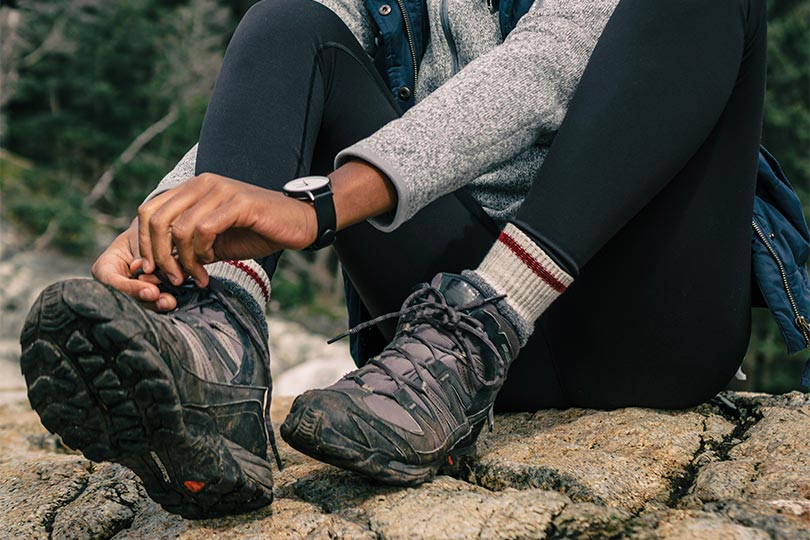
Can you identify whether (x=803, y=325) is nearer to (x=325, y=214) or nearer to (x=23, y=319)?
(x=325, y=214)

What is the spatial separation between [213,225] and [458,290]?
433 millimetres

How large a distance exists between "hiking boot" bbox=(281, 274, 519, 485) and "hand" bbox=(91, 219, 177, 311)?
25 centimetres

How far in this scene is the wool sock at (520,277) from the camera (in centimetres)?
129

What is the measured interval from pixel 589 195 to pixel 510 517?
1.65 ft

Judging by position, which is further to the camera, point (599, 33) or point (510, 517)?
point (599, 33)

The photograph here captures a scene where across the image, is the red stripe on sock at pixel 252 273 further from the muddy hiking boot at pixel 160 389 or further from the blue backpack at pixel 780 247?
the blue backpack at pixel 780 247

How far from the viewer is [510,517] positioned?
1.17m

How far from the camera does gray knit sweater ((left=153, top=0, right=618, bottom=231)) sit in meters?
1.22

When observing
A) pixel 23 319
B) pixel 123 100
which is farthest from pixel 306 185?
pixel 123 100

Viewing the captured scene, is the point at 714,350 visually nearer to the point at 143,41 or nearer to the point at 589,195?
the point at 589,195

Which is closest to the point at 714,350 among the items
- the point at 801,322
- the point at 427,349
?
the point at 801,322

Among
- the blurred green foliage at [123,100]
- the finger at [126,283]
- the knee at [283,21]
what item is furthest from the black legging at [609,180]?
the blurred green foliage at [123,100]

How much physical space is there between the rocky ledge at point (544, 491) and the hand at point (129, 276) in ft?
1.11

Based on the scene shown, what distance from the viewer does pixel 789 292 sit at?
5.04ft
